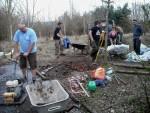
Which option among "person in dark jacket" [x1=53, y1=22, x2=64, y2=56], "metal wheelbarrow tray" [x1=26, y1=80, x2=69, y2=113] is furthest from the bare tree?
"metal wheelbarrow tray" [x1=26, y1=80, x2=69, y2=113]

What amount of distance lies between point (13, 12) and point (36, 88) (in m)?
22.6

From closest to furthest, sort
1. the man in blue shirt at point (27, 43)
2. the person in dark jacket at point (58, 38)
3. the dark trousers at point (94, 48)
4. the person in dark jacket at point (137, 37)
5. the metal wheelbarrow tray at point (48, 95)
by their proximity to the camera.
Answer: the metal wheelbarrow tray at point (48, 95) → the man in blue shirt at point (27, 43) → the dark trousers at point (94, 48) → the person in dark jacket at point (137, 37) → the person in dark jacket at point (58, 38)

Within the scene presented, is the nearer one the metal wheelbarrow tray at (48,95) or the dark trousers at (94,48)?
the metal wheelbarrow tray at (48,95)

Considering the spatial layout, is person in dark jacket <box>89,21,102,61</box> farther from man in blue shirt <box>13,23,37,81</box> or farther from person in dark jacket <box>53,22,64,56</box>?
man in blue shirt <box>13,23,37,81</box>

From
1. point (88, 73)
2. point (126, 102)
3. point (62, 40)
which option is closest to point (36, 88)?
point (126, 102)

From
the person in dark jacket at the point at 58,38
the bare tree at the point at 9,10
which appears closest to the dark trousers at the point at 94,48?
the person in dark jacket at the point at 58,38

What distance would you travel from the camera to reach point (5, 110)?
351 inches

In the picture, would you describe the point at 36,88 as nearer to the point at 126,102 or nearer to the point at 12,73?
the point at 126,102

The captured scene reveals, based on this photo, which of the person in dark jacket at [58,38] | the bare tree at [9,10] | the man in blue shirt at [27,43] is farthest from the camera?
the bare tree at [9,10]

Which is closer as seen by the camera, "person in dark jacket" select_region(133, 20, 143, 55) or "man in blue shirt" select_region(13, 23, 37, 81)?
"man in blue shirt" select_region(13, 23, 37, 81)

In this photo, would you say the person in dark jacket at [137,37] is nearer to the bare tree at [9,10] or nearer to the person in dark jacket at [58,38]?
the person in dark jacket at [58,38]

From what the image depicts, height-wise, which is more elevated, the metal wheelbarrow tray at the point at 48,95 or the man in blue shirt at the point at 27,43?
the man in blue shirt at the point at 27,43

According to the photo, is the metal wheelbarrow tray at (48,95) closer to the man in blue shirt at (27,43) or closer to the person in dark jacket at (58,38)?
the man in blue shirt at (27,43)

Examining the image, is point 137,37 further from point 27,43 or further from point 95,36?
point 27,43
